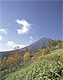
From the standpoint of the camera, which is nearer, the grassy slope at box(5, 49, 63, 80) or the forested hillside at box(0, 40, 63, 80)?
the grassy slope at box(5, 49, 63, 80)

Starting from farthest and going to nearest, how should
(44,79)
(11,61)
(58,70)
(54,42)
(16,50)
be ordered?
(54,42)
(11,61)
(16,50)
(58,70)
(44,79)

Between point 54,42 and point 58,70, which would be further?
point 54,42

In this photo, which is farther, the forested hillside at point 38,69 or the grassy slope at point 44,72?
the forested hillside at point 38,69

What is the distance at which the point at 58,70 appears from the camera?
12.1 ft

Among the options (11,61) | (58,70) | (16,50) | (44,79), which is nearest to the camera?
(44,79)

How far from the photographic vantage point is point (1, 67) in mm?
24531

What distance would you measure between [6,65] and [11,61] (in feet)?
12.8

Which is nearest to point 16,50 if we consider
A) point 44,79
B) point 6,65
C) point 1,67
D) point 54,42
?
point 6,65

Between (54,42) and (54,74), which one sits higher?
(54,42)

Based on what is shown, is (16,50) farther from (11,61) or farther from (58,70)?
(58,70)

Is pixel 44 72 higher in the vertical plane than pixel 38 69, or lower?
higher

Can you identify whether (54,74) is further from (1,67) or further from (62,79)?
(1,67)

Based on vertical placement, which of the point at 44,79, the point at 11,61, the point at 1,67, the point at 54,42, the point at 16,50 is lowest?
the point at 1,67

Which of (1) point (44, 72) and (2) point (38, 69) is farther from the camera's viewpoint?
(2) point (38, 69)
